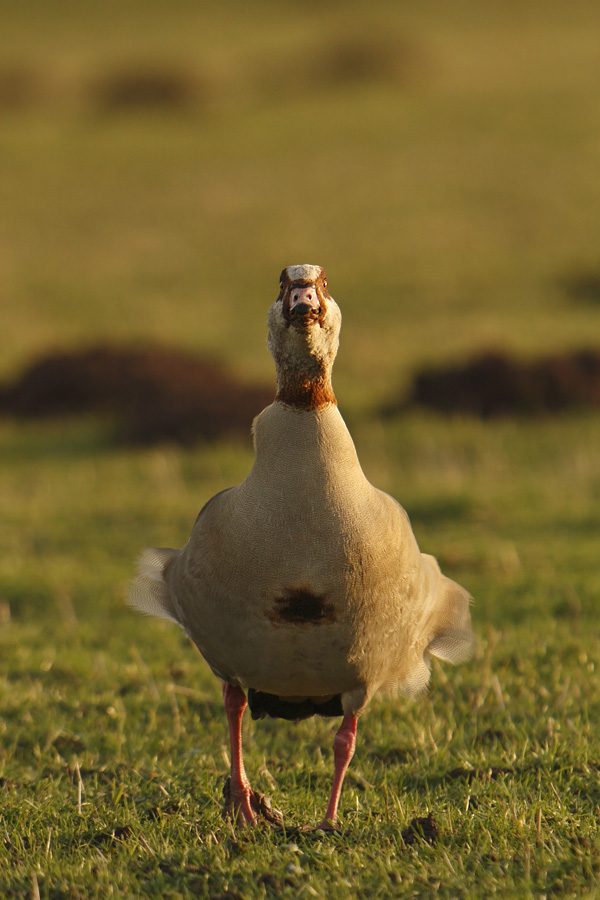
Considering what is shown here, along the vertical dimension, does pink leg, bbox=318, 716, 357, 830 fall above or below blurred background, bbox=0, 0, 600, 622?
below

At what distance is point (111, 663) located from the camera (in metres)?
7.95

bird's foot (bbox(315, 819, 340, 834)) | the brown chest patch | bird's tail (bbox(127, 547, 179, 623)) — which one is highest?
the brown chest patch

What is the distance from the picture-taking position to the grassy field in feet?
15.8

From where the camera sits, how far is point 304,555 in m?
4.39

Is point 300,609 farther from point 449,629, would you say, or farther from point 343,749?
point 449,629

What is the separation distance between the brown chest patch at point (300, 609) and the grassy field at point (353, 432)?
1044 millimetres

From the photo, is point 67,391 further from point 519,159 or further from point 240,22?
point 240,22

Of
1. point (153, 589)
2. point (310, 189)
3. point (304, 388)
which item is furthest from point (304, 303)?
point (310, 189)

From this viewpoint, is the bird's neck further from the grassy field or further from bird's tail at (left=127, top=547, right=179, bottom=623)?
the grassy field

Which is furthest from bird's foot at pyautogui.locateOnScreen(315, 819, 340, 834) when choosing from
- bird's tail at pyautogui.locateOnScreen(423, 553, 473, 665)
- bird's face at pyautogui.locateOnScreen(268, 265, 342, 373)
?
bird's face at pyautogui.locateOnScreen(268, 265, 342, 373)

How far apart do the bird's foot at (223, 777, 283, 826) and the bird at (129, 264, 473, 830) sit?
0.05m

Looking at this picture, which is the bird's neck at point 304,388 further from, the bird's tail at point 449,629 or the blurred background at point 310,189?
the blurred background at point 310,189

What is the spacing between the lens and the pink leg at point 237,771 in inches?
196

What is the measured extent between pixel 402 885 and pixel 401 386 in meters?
15.8
